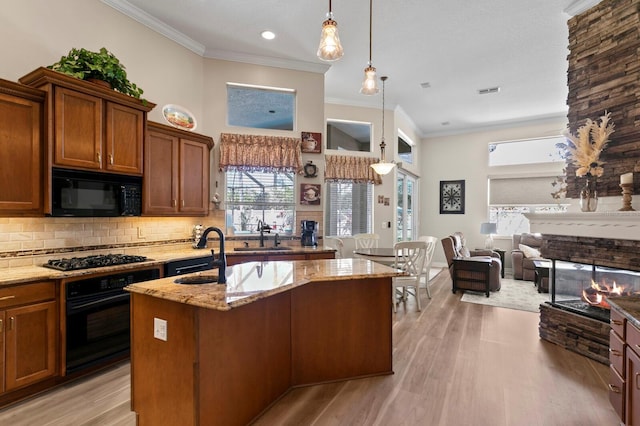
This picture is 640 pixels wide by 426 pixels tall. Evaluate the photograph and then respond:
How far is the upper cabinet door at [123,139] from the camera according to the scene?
9.70ft

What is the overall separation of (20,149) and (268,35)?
2909mm

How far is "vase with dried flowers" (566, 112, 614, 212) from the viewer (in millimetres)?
3035

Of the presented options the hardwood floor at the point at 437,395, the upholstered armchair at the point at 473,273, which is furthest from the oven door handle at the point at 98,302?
the upholstered armchair at the point at 473,273

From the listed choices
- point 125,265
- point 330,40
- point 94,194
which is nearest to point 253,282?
point 125,265

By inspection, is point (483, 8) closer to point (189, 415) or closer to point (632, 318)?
point (632, 318)

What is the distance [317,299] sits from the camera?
2559mm

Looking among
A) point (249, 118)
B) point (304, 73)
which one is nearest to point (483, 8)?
point (304, 73)

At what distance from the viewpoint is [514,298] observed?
5.21m

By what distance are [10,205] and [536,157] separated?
9106 millimetres

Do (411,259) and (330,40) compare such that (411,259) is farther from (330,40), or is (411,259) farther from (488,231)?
(488,231)

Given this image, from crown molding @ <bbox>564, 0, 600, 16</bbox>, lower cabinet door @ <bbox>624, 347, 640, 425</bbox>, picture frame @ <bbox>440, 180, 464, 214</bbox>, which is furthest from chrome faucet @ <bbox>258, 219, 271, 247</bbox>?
picture frame @ <bbox>440, 180, 464, 214</bbox>

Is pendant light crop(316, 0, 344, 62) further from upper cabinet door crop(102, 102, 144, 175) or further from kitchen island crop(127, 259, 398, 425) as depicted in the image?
upper cabinet door crop(102, 102, 144, 175)

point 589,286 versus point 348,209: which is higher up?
point 348,209

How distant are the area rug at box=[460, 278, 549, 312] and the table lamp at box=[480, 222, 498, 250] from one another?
1.57 metres
